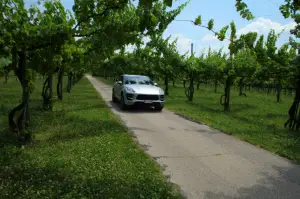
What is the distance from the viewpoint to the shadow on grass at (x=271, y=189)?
4.22m

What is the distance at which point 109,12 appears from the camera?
5.80 metres

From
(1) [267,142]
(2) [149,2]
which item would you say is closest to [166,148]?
(1) [267,142]

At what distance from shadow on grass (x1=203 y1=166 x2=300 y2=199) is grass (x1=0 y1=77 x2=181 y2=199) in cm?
90

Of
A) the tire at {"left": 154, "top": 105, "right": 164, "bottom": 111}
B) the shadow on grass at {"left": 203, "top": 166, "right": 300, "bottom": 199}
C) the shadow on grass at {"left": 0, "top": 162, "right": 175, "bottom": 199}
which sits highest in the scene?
the tire at {"left": 154, "top": 105, "right": 164, "bottom": 111}

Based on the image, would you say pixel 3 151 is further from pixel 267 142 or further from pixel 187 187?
pixel 267 142

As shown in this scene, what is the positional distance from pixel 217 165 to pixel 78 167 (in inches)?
111

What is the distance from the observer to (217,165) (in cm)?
564

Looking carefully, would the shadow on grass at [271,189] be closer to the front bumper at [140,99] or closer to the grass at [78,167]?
the grass at [78,167]

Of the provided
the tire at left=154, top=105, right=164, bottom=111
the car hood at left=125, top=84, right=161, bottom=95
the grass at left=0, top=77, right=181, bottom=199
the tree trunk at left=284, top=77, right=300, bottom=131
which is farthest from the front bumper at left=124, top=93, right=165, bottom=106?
the tree trunk at left=284, top=77, right=300, bottom=131

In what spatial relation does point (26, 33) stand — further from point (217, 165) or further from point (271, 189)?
point (271, 189)

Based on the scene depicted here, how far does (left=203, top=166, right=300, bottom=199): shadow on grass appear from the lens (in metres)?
4.22

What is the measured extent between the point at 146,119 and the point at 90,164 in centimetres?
595

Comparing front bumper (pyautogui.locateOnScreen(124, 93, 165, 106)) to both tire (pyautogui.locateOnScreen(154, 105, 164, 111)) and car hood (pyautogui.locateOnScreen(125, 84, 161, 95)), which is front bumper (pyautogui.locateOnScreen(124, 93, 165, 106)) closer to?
car hood (pyautogui.locateOnScreen(125, 84, 161, 95))

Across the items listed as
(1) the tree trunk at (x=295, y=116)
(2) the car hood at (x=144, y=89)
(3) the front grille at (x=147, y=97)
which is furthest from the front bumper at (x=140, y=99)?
(1) the tree trunk at (x=295, y=116)
